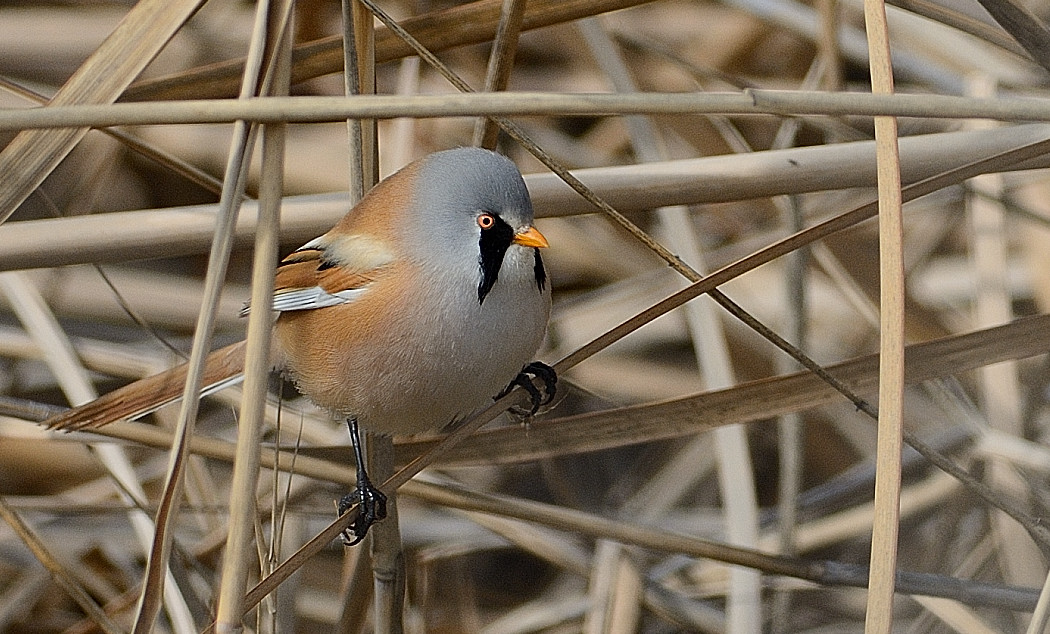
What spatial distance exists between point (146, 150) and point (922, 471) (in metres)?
2.10

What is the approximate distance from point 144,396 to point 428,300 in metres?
0.60

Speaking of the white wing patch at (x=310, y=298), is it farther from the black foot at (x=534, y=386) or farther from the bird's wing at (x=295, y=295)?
the black foot at (x=534, y=386)

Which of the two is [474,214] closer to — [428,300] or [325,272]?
[428,300]

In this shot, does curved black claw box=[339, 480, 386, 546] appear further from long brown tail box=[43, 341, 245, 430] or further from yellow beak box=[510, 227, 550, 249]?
yellow beak box=[510, 227, 550, 249]

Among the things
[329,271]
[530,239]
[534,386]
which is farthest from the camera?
[534,386]

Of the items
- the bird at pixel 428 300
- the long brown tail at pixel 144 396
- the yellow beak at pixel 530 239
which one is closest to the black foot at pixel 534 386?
the bird at pixel 428 300

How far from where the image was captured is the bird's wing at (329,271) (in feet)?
6.01

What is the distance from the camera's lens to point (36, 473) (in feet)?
10.9

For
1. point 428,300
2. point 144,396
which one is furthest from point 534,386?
point 144,396

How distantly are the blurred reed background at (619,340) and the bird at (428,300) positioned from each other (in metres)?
0.09

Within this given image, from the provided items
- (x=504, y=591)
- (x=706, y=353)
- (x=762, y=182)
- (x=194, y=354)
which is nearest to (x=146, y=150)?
(x=194, y=354)

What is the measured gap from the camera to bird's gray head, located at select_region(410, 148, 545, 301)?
1706 millimetres

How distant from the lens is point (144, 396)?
6.38 ft

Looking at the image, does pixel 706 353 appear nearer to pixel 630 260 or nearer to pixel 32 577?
pixel 630 260
